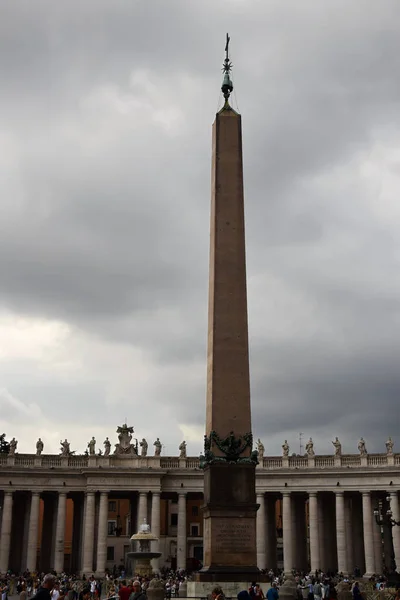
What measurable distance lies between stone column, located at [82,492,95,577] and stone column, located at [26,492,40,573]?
411 centimetres

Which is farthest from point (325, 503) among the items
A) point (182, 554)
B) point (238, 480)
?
point (238, 480)

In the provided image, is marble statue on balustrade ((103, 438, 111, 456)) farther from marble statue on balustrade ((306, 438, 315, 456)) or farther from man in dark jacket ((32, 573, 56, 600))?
man in dark jacket ((32, 573, 56, 600))

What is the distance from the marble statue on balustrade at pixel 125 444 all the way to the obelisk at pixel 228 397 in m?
46.5

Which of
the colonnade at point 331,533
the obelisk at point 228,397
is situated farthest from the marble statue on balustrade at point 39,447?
the obelisk at point 228,397

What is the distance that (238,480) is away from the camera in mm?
23078

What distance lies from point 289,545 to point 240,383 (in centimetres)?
4576

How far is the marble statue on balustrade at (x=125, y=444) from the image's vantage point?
6944 centimetres

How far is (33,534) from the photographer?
65.9m

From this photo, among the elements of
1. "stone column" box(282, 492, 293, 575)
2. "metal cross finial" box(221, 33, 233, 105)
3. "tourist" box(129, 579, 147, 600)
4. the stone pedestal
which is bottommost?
"tourist" box(129, 579, 147, 600)

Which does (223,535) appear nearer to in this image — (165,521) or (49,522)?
(49,522)

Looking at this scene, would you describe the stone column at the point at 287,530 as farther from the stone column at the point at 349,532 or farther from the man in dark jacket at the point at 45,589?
the man in dark jacket at the point at 45,589

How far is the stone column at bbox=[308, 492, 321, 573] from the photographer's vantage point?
6378 cm

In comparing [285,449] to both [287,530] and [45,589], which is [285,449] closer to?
[287,530]

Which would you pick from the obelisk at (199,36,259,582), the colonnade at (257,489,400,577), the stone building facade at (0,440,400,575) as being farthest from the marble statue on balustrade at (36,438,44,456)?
the obelisk at (199,36,259,582)
